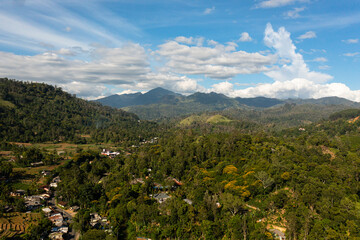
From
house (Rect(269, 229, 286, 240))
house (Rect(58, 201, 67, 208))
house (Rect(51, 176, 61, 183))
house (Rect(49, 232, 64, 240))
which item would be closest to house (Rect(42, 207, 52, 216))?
house (Rect(58, 201, 67, 208))

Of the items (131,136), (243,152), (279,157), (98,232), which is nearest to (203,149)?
(243,152)

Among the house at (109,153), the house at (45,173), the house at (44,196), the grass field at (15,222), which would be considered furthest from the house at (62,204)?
the house at (109,153)

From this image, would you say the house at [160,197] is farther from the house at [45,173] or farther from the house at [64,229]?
the house at [45,173]

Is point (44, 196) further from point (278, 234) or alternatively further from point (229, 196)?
point (278, 234)

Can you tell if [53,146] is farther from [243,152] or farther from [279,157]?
[279,157]

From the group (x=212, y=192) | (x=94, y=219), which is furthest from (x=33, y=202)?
(x=212, y=192)
